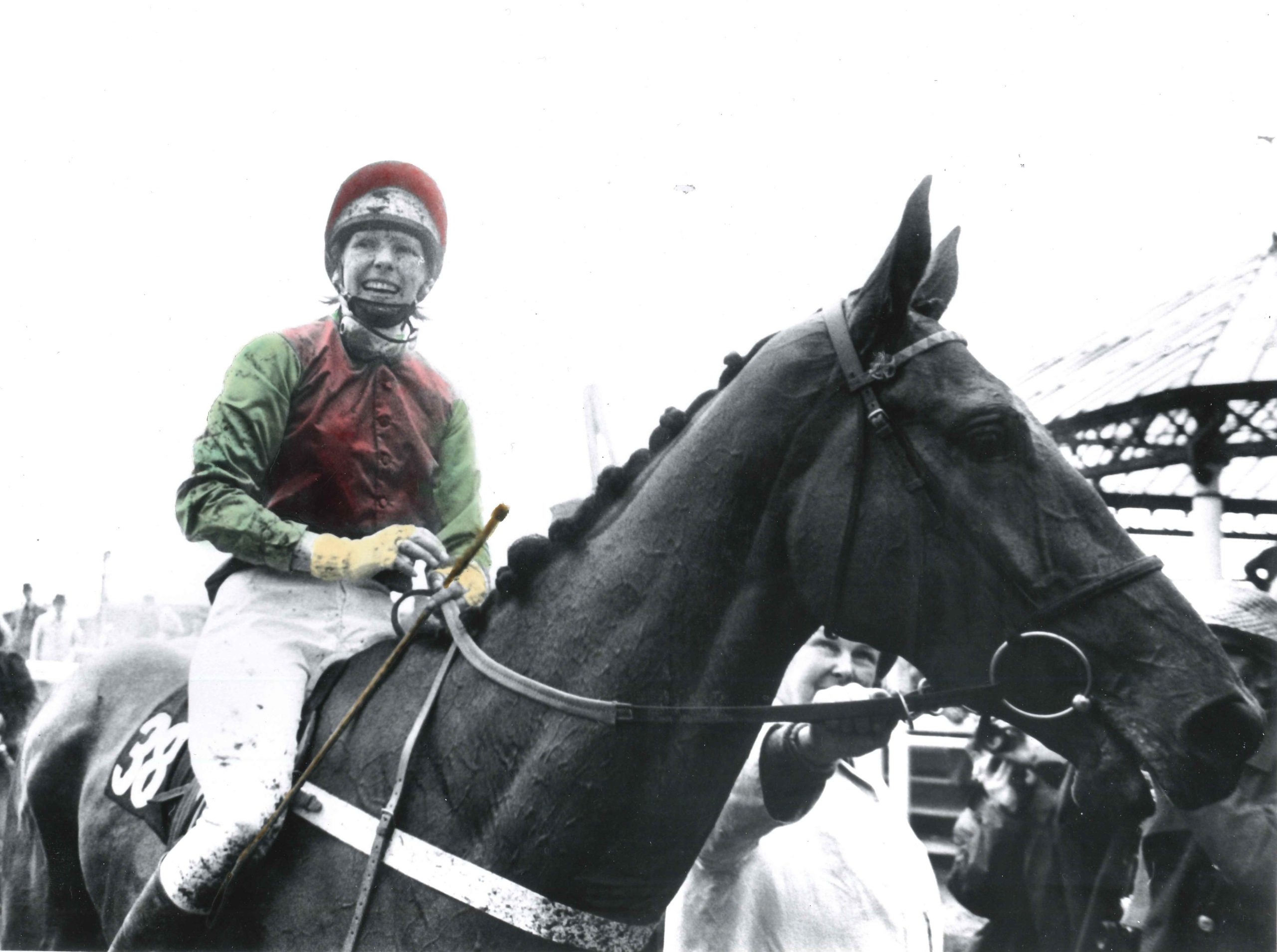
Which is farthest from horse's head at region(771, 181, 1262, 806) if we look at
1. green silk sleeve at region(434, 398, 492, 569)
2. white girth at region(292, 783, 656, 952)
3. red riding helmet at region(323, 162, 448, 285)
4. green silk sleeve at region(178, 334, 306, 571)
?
red riding helmet at region(323, 162, 448, 285)

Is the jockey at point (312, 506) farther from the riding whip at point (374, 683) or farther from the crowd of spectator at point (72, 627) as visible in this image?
the crowd of spectator at point (72, 627)

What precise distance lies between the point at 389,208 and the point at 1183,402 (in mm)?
2650

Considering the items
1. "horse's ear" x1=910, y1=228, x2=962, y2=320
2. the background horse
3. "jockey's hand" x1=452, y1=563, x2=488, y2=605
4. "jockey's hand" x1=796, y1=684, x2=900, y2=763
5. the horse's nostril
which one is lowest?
the background horse

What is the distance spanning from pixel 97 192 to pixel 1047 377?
10.8 ft

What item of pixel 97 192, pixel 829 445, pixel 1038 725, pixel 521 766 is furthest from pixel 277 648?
pixel 97 192

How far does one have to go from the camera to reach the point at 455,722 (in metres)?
1.70

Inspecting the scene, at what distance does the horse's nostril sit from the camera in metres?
1.38

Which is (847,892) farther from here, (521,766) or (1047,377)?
(1047,377)

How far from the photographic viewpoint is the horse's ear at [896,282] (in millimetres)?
1565

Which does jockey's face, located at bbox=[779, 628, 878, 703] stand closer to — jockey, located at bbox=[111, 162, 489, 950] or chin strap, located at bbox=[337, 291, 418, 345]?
jockey, located at bbox=[111, 162, 489, 950]

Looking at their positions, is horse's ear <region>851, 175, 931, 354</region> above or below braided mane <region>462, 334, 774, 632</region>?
above

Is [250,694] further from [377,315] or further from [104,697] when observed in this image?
[104,697]

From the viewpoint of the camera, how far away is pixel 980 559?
4.93 ft

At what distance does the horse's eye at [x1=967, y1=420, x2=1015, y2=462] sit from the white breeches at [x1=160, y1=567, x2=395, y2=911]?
1267 mm
